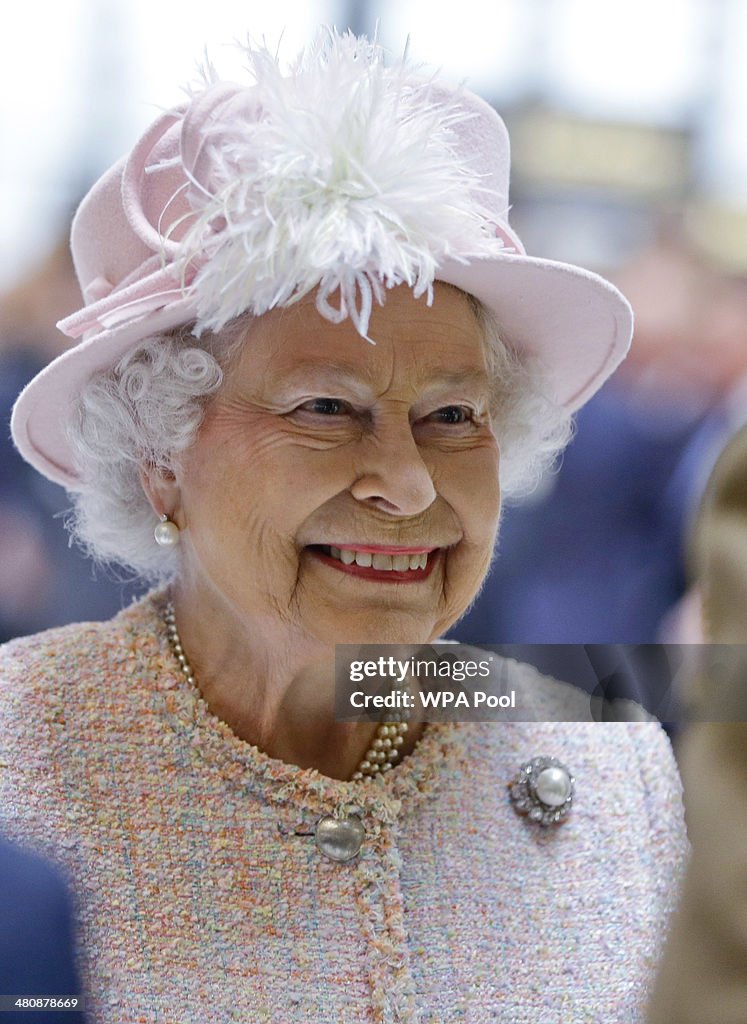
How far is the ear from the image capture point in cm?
135

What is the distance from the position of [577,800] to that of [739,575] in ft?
2.89

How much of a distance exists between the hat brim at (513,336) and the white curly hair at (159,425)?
0.8 inches

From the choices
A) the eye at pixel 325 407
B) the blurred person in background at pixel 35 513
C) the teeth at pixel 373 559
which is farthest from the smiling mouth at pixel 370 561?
the blurred person in background at pixel 35 513

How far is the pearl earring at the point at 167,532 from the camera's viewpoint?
4.48ft

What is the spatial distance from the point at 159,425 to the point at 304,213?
1.12 feet

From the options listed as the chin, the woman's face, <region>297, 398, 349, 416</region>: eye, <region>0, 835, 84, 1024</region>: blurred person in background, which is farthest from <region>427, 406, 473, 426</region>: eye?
<region>0, 835, 84, 1024</region>: blurred person in background

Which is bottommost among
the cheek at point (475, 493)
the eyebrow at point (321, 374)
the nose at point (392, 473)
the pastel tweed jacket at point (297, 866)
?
the pastel tweed jacket at point (297, 866)

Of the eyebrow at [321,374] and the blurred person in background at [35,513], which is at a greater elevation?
the eyebrow at [321,374]

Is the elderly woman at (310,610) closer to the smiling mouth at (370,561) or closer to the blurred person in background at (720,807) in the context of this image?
the smiling mouth at (370,561)

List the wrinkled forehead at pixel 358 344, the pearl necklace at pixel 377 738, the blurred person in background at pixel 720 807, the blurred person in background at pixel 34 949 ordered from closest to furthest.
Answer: the blurred person in background at pixel 720 807 < the blurred person in background at pixel 34 949 < the wrinkled forehead at pixel 358 344 < the pearl necklace at pixel 377 738

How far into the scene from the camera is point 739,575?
21.0 inches

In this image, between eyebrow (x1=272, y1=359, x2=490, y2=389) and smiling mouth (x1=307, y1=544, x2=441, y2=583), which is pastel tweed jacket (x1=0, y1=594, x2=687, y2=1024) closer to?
smiling mouth (x1=307, y1=544, x2=441, y2=583)

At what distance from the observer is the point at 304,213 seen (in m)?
1.07

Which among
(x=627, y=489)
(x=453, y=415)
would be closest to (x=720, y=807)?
(x=453, y=415)
